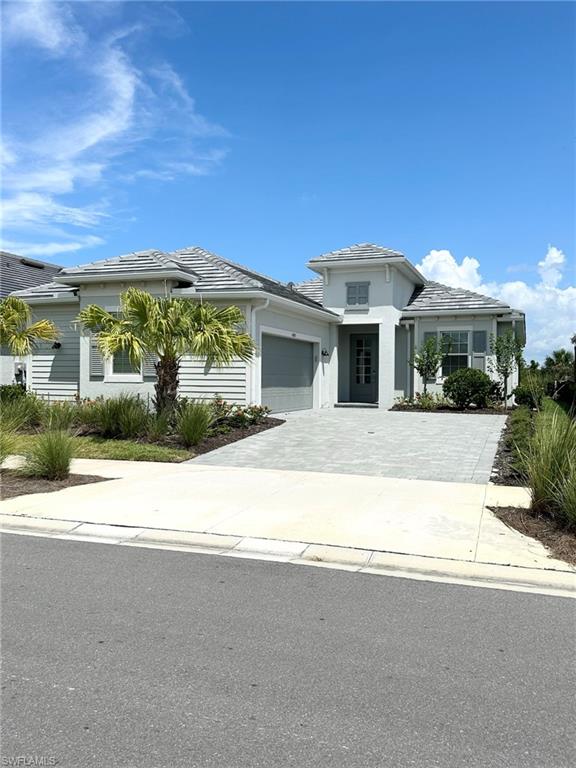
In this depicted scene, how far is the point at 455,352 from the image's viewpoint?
22.9 meters

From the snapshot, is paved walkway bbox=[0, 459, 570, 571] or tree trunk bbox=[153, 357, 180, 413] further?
tree trunk bbox=[153, 357, 180, 413]

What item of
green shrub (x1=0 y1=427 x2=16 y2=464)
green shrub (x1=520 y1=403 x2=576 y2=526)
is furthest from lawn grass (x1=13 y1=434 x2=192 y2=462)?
green shrub (x1=520 y1=403 x2=576 y2=526)

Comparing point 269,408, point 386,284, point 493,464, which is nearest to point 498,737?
point 493,464

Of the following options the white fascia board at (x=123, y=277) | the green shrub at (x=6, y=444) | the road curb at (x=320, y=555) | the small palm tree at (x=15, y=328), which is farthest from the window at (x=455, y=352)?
the road curb at (x=320, y=555)

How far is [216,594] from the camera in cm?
514

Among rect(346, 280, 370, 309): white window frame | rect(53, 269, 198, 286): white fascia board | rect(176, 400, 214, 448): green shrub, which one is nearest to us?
rect(176, 400, 214, 448): green shrub

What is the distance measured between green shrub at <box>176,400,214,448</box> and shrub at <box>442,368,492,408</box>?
10086mm

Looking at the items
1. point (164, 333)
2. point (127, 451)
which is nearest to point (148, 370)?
point (164, 333)

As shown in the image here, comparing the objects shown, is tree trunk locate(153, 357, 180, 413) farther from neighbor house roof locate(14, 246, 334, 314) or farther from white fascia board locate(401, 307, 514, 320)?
white fascia board locate(401, 307, 514, 320)

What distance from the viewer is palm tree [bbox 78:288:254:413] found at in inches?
545

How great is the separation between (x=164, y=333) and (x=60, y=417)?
3.27 metres

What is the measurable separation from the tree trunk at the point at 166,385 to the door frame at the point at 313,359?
3.53 m

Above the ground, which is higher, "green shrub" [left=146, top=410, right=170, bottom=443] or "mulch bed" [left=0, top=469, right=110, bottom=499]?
"green shrub" [left=146, top=410, right=170, bottom=443]

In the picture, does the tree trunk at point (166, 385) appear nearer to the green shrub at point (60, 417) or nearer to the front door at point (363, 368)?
the green shrub at point (60, 417)
